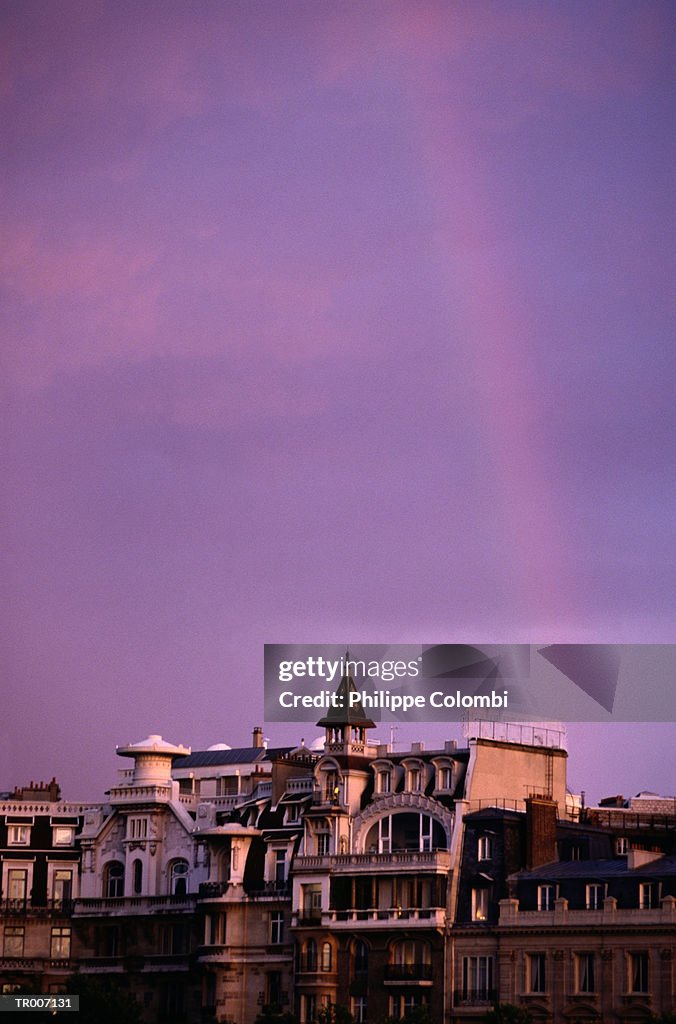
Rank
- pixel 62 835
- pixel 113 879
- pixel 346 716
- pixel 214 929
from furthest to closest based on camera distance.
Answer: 1. pixel 62 835
2. pixel 113 879
3. pixel 346 716
4. pixel 214 929

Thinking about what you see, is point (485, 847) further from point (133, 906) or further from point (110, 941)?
point (110, 941)

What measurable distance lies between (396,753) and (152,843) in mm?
20840

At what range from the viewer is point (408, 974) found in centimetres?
14438

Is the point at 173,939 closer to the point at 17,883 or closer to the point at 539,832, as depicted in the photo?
the point at 17,883

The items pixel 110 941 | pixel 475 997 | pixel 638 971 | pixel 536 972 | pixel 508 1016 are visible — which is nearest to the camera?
pixel 638 971

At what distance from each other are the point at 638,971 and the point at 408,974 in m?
16.6

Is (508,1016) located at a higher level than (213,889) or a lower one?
lower

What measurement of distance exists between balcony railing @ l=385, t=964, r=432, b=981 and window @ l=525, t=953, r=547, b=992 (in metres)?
7.40

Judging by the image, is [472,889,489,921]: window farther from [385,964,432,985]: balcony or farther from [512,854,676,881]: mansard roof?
[385,964,432,985]: balcony

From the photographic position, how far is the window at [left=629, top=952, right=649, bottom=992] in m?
134

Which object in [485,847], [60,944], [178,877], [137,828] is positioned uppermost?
[137,828]

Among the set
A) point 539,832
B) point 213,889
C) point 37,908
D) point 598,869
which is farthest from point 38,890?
point 598,869

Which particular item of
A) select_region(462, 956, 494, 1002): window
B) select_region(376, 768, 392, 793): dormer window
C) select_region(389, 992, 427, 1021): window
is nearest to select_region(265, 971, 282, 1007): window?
select_region(389, 992, 427, 1021): window

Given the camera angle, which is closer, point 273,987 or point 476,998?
point 476,998
